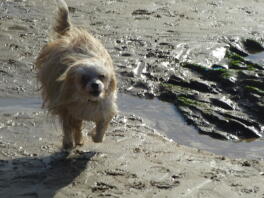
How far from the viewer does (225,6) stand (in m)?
Result: 12.5

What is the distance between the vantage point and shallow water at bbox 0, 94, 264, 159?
700cm

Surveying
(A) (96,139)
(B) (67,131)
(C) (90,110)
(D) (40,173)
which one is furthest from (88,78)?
(D) (40,173)

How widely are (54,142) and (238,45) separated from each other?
4.89 m

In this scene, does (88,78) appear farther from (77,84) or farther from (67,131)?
(67,131)

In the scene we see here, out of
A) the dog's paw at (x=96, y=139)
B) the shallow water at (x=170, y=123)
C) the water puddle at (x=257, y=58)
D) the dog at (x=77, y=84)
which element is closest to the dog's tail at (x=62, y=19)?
the dog at (x=77, y=84)

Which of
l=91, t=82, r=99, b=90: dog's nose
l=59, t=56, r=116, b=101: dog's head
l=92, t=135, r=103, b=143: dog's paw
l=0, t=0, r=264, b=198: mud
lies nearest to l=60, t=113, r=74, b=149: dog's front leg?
l=0, t=0, r=264, b=198: mud

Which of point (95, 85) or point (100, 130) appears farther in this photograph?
point (100, 130)

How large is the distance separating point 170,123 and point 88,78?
217 cm

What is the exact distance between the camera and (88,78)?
18.1ft

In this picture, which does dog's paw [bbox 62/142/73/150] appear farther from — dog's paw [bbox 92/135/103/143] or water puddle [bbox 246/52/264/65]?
water puddle [bbox 246/52/264/65]

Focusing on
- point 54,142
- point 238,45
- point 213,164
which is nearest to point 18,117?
point 54,142

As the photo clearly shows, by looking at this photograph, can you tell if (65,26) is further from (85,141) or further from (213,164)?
(213,164)

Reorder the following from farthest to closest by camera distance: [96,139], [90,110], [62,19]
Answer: [62,19] < [96,139] < [90,110]

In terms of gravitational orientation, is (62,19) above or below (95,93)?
above
